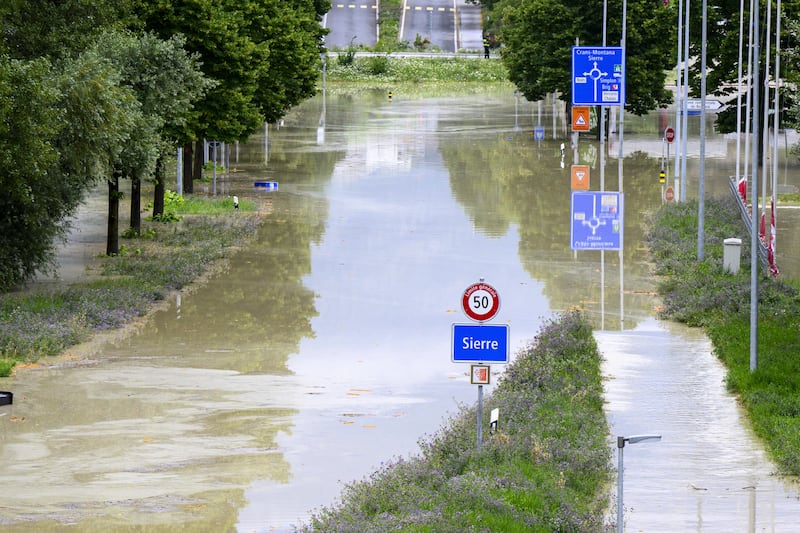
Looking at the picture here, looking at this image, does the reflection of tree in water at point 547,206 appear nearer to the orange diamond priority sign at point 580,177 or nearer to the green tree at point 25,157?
the orange diamond priority sign at point 580,177

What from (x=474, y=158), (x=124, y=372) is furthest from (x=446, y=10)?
(x=124, y=372)

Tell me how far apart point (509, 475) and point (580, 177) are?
122 feet

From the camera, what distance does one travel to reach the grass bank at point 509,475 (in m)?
14.9

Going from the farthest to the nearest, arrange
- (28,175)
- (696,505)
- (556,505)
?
(28,175) → (696,505) → (556,505)

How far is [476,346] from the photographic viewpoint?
17.3 meters

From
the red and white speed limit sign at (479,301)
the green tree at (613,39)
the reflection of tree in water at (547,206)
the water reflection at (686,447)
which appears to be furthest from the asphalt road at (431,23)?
the red and white speed limit sign at (479,301)

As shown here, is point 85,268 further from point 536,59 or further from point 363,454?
point 536,59

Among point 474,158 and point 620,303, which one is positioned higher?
point 474,158

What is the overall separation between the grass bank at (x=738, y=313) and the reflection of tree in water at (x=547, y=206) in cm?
91

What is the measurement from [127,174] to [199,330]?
7721mm

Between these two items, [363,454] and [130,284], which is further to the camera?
[130,284]

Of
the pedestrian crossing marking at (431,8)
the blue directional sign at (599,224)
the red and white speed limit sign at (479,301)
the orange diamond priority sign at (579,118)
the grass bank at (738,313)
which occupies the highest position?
the pedestrian crossing marking at (431,8)

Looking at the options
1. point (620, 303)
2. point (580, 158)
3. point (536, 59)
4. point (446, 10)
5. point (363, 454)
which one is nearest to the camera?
point (363, 454)

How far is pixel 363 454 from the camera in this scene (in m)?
20.3
